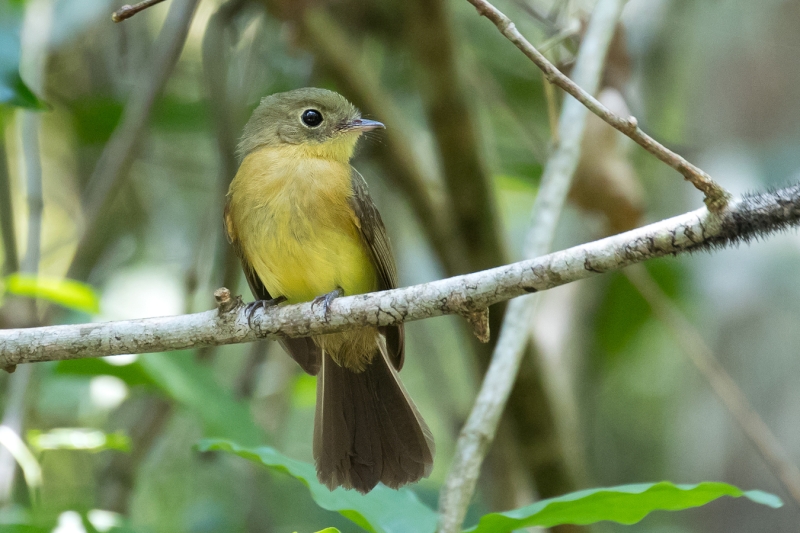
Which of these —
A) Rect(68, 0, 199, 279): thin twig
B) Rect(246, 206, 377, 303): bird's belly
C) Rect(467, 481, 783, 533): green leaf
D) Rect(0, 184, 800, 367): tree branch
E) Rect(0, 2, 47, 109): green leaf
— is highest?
Rect(68, 0, 199, 279): thin twig

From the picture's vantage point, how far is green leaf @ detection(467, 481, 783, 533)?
92.0 inches

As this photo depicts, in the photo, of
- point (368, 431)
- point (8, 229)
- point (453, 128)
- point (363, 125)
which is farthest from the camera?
point (8, 229)

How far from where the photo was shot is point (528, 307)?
10.3 ft

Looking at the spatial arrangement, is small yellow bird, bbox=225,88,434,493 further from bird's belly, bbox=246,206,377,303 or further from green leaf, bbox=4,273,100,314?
green leaf, bbox=4,273,100,314

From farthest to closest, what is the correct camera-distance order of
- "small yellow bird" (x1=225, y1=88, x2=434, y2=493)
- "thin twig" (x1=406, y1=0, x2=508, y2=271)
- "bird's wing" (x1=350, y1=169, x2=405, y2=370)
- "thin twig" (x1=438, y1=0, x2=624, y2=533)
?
"thin twig" (x1=406, y1=0, x2=508, y2=271)
"bird's wing" (x1=350, y1=169, x2=405, y2=370)
"small yellow bird" (x1=225, y1=88, x2=434, y2=493)
"thin twig" (x1=438, y1=0, x2=624, y2=533)

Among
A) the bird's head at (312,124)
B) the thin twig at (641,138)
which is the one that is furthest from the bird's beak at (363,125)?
the thin twig at (641,138)

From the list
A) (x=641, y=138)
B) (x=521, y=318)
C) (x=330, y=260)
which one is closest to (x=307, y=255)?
(x=330, y=260)

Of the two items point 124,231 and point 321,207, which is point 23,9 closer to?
point 321,207

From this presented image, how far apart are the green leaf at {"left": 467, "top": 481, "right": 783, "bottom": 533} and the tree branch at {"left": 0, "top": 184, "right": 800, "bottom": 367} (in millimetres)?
573

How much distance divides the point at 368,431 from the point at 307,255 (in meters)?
0.79

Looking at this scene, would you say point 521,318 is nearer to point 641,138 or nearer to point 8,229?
point 641,138

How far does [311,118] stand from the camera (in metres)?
3.97

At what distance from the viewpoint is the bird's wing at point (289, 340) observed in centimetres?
378

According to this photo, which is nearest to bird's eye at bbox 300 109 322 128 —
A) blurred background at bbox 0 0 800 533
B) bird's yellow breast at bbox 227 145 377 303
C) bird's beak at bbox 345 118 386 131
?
bird's beak at bbox 345 118 386 131
